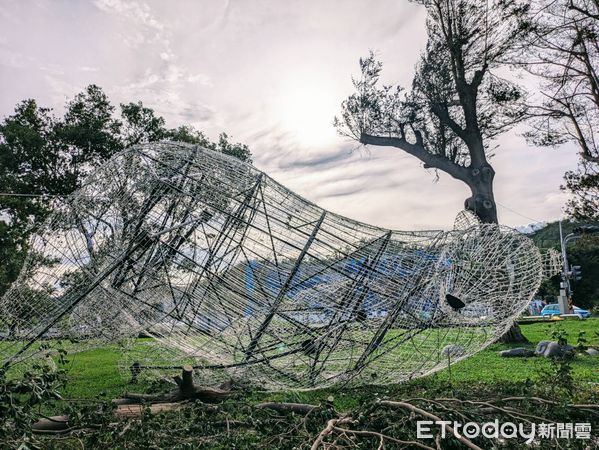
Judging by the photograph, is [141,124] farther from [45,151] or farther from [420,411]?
[420,411]

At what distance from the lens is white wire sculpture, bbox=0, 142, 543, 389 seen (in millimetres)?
5344

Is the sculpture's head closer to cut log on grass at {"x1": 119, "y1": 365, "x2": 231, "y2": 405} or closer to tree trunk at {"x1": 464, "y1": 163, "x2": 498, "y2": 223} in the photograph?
cut log on grass at {"x1": 119, "y1": 365, "x2": 231, "y2": 405}

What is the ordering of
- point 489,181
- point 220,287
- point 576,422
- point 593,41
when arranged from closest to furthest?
point 576,422, point 220,287, point 489,181, point 593,41

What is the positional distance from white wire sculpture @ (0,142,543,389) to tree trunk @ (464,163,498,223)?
20.8 feet

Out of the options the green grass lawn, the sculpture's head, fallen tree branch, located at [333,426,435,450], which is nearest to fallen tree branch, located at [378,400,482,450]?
fallen tree branch, located at [333,426,435,450]

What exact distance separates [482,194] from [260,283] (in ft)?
28.9

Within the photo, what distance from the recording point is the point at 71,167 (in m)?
16.2

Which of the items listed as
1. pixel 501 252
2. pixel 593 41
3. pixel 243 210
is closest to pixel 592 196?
pixel 593 41

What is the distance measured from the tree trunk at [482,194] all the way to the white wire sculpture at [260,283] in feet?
20.8

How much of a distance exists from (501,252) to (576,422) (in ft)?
8.53

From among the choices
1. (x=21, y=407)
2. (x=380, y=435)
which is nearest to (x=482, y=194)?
(x=380, y=435)

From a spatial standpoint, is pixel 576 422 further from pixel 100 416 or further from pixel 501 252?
pixel 100 416

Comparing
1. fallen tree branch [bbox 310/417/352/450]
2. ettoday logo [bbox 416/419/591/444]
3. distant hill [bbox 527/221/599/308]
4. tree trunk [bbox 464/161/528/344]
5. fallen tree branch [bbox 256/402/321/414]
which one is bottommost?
fallen tree branch [bbox 256/402/321/414]

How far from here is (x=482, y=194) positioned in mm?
12539
